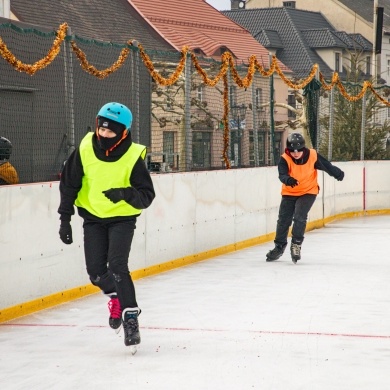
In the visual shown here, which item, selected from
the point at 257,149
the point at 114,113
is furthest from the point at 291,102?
the point at 114,113

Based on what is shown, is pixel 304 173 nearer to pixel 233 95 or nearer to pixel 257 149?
pixel 233 95

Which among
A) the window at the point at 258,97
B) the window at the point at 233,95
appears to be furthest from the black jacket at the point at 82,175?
the window at the point at 258,97

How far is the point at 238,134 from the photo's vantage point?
17359 millimetres

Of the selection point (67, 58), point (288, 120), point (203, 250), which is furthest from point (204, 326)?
point (288, 120)

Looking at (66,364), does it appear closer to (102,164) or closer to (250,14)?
(102,164)

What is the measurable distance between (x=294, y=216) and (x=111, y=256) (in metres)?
7.07

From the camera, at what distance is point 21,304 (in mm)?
10289

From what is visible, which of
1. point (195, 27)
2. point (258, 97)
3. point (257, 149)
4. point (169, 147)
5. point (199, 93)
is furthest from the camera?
point (195, 27)

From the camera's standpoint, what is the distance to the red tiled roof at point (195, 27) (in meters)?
57.3

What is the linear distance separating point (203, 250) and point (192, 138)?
1.40 metres

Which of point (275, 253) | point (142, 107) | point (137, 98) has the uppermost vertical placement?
point (137, 98)

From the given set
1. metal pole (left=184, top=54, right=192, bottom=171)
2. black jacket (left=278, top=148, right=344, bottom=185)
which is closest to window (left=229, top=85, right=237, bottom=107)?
metal pole (left=184, top=54, right=192, bottom=171)

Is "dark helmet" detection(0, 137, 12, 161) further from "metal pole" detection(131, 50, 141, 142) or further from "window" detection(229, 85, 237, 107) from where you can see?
"window" detection(229, 85, 237, 107)

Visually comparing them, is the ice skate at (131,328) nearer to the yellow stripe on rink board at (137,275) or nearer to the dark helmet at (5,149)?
the yellow stripe on rink board at (137,275)
